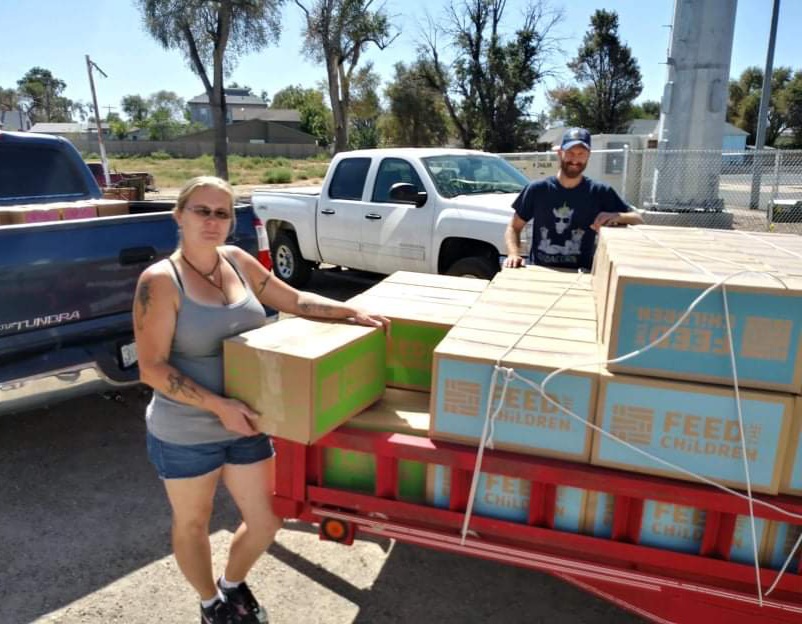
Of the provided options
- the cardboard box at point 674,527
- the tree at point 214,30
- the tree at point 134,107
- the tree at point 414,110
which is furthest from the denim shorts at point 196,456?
the tree at point 134,107

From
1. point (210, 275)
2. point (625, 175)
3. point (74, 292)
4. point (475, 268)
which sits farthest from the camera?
point (625, 175)

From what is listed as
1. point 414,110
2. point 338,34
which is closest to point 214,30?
point 338,34

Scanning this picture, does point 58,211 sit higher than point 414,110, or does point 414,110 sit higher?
point 414,110

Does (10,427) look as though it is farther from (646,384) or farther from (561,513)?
(646,384)

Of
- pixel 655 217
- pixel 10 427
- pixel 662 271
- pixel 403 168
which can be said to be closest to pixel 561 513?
pixel 662 271

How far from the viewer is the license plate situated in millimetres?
4309

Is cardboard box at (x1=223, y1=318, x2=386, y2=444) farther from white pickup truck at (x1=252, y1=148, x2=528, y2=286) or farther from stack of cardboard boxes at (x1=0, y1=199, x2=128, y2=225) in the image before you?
white pickup truck at (x1=252, y1=148, x2=528, y2=286)

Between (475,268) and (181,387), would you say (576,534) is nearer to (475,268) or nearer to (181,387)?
(181,387)

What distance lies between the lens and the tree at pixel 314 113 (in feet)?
282

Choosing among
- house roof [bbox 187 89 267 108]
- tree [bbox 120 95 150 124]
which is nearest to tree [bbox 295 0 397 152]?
house roof [bbox 187 89 267 108]

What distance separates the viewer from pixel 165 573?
11.0 ft

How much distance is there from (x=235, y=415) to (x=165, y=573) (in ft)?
4.64

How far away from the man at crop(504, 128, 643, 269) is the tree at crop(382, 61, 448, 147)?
143 ft

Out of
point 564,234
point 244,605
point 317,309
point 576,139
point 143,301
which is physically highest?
point 576,139
